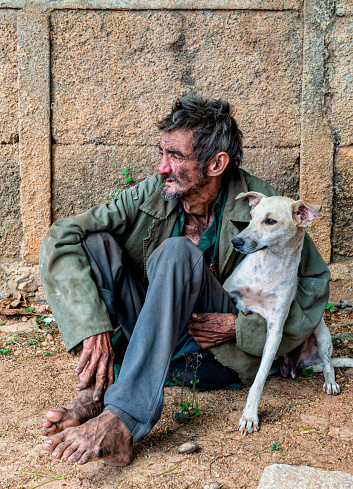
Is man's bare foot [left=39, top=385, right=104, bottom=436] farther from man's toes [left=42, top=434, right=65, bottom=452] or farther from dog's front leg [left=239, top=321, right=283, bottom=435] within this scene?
dog's front leg [left=239, top=321, right=283, bottom=435]

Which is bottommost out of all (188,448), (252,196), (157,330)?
(188,448)

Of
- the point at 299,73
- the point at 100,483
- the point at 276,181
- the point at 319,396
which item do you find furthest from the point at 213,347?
the point at 299,73

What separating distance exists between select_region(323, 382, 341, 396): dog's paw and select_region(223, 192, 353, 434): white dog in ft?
1.79

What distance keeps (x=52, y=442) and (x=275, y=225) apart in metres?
1.46

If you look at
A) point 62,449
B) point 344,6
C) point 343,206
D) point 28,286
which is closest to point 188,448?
point 62,449

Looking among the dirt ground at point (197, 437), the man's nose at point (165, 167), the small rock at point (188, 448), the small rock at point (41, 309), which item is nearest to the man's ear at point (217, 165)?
the man's nose at point (165, 167)

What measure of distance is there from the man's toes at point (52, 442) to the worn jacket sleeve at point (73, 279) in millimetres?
498

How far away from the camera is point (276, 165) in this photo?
12.9ft

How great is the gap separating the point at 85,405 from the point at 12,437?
405 millimetres

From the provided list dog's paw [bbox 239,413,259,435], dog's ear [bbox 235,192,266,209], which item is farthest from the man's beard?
dog's paw [bbox 239,413,259,435]

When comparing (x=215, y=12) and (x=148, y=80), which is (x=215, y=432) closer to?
(x=148, y=80)

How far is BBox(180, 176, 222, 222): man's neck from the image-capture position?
290cm

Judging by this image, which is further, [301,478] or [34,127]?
[34,127]

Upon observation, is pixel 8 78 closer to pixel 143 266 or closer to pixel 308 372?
pixel 143 266
